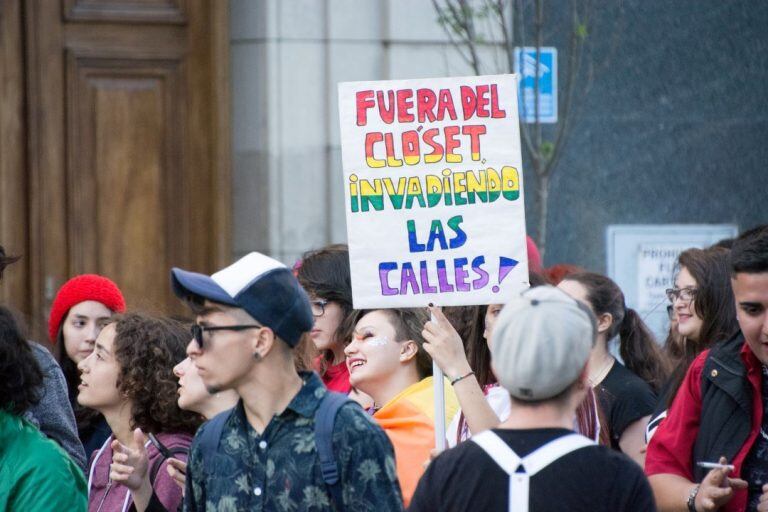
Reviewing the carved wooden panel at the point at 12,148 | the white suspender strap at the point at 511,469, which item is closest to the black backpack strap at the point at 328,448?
the white suspender strap at the point at 511,469

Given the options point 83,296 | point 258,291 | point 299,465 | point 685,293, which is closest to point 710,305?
point 685,293

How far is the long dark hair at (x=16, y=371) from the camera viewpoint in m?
4.52

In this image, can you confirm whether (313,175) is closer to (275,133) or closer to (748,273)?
(275,133)

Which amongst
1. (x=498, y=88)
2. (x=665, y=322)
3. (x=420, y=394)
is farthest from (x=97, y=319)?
(x=665, y=322)

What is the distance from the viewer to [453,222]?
524cm

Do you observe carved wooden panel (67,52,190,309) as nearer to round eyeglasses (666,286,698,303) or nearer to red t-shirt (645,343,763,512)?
round eyeglasses (666,286,698,303)

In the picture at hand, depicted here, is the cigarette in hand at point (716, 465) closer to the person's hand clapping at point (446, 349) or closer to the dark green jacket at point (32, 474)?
the person's hand clapping at point (446, 349)

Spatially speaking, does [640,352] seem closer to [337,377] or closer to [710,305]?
[710,305]

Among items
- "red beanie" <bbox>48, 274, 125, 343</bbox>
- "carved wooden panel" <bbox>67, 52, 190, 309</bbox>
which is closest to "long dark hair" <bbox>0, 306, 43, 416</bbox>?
"red beanie" <bbox>48, 274, 125, 343</bbox>

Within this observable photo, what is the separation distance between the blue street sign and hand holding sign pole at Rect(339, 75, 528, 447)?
3833mm

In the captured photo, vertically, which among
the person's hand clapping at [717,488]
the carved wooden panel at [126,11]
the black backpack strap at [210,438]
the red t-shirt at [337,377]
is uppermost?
the carved wooden panel at [126,11]

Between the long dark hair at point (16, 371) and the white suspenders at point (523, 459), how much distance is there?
1.68 m

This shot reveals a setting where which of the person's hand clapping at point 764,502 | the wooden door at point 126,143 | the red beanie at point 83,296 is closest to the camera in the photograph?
the person's hand clapping at point 764,502

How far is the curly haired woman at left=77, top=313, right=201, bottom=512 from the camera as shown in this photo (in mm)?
5520
